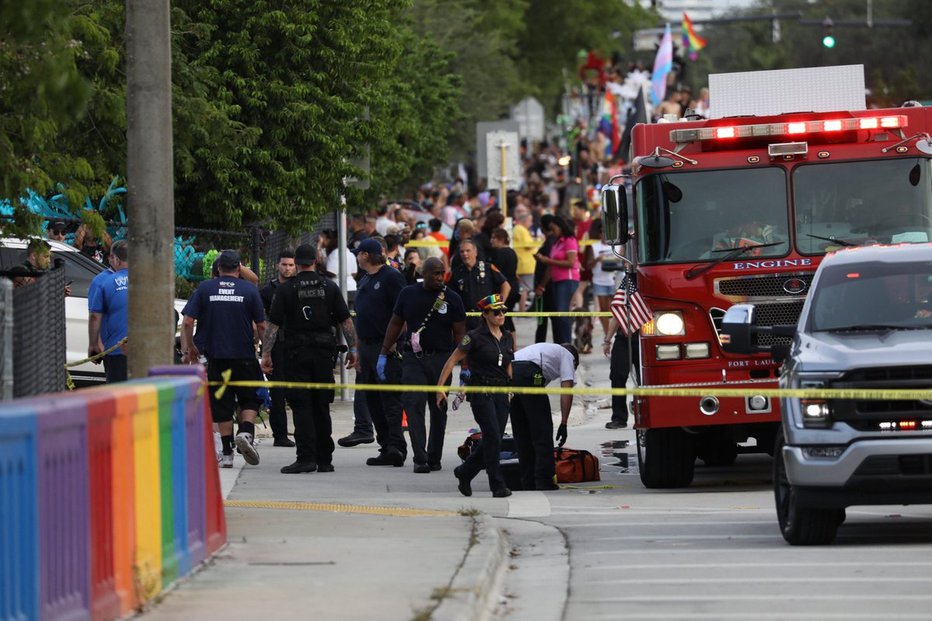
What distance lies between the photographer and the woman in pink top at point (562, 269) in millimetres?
25125

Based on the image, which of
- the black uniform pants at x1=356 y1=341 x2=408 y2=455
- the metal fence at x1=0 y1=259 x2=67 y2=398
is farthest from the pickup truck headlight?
the black uniform pants at x1=356 y1=341 x2=408 y2=455

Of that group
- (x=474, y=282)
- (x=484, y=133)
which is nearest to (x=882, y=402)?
(x=474, y=282)

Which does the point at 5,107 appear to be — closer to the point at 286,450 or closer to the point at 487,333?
the point at 487,333

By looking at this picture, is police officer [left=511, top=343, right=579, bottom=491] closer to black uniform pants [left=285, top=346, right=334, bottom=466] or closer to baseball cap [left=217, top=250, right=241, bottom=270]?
black uniform pants [left=285, top=346, right=334, bottom=466]

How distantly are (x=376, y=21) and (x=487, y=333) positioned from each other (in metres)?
10.5

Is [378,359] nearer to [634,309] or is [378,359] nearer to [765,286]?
[634,309]

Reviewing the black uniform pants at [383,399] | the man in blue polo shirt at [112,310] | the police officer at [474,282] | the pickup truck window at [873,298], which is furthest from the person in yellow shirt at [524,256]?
the pickup truck window at [873,298]

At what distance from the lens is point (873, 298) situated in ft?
39.1

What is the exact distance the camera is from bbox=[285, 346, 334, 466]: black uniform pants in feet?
52.2

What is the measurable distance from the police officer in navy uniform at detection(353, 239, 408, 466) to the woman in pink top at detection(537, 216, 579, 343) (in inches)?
313

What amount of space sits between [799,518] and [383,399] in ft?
21.1

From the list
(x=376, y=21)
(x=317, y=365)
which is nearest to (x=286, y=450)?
(x=317, y=365)

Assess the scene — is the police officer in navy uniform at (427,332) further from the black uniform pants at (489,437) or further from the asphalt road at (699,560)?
the asphalt road at (699,560)

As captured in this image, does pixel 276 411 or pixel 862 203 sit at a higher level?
pixel 862 203
